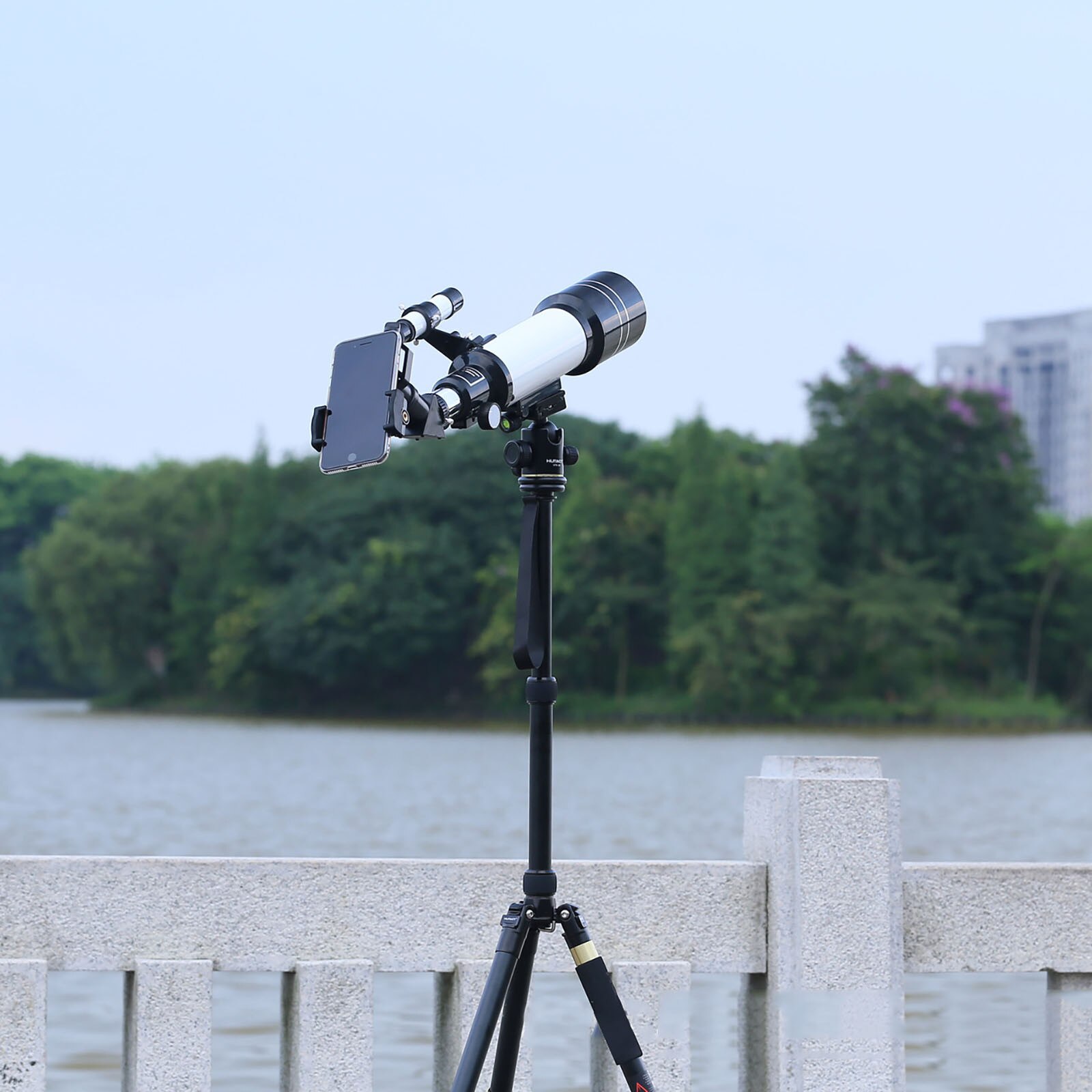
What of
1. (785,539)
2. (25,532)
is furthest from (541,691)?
(25,532)

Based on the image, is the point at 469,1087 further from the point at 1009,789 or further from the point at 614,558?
the point at 614,558

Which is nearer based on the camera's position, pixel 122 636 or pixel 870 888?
pixel 870 888

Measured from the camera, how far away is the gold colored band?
321 cm

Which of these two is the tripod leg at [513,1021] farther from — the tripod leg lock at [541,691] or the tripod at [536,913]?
the tripod leg lock at [541,691]

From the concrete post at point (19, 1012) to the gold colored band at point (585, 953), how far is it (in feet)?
3.23

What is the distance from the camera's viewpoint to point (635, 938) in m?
3.57

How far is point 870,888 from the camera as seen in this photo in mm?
3568

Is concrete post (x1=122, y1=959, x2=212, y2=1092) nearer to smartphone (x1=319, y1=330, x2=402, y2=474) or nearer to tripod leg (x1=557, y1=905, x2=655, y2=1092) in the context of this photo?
tripod leg (x1=557, y1=905, x2=655, y2=1092)

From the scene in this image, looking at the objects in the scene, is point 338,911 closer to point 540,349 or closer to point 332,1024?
point 332,1024

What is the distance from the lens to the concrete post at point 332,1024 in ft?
11.2

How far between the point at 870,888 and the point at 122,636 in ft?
241

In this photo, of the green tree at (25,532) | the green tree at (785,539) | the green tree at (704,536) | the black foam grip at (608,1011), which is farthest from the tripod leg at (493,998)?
the green tree at (25,532)

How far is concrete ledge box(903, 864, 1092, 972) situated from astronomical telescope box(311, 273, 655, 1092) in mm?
684

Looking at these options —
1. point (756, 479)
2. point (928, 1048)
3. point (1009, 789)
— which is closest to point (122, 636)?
point (756, 479)
